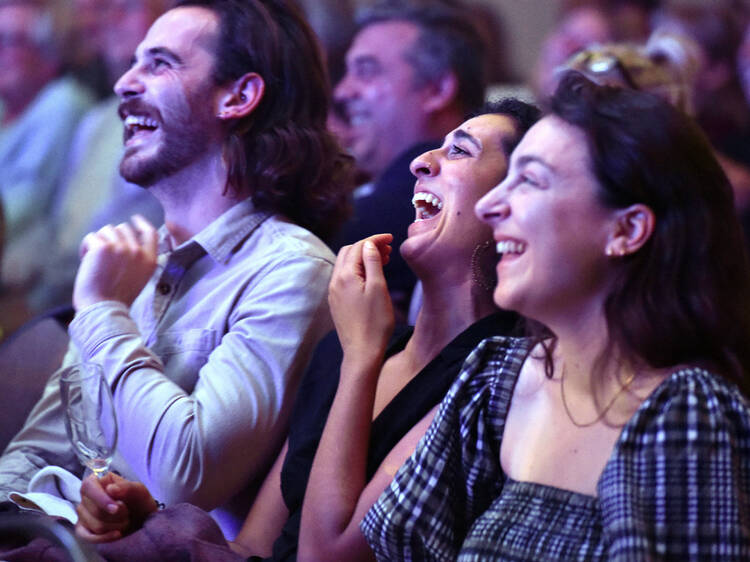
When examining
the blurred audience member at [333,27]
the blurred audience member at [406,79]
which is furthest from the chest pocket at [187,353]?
the blurred audience member at [333,27]

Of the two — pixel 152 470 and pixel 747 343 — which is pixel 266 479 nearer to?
pixel 152 470

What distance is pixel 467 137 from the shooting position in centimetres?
156

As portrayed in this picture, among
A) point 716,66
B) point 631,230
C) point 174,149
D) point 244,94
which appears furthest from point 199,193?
point 716,66

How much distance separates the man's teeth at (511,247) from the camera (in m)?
1.23

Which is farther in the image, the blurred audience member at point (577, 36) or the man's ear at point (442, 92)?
the blurred audience member at point (577, 36)

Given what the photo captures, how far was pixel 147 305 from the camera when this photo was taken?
1956mm

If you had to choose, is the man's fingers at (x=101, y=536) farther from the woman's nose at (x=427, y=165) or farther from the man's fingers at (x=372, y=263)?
the woman's nose at (x=427, y=165)

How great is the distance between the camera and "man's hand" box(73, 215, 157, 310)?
180 centimetres

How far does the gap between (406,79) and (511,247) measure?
1977 mm

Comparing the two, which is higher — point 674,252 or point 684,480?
point 674,252

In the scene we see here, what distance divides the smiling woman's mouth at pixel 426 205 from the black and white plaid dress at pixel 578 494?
262 mm

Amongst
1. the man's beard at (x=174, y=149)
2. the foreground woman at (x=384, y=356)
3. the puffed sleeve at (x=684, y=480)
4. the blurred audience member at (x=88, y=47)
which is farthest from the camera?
the blurred audience member at (x=88, y=47)

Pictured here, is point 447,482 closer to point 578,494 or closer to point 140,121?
point 578,494

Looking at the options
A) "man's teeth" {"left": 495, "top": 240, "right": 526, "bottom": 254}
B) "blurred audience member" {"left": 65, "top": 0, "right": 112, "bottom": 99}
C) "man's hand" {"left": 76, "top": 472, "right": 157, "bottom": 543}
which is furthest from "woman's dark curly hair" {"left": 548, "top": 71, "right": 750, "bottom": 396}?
"blurred audience member" {"left": 65, "top": 0, "right": 112, "bottom": 99}
